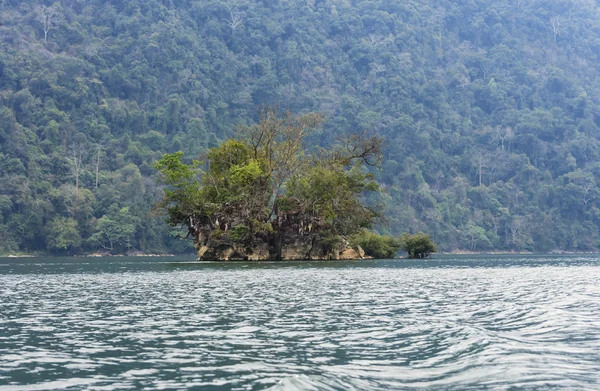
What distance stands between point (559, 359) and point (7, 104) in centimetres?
15056

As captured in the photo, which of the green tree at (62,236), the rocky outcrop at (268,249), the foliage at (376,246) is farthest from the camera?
the green tree at (62,236)

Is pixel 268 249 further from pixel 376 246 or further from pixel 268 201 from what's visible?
pixel 376 246

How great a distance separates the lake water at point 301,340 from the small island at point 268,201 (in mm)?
40606

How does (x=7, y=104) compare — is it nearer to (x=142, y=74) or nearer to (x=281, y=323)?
(x=142, y=74)

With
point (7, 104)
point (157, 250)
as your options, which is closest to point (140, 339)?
point (157, 250)

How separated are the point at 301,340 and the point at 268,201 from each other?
56.0m

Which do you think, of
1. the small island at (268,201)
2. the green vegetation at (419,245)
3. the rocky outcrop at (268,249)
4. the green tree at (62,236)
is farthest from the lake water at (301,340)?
the green tree at (62,236)

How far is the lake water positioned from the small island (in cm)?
4061

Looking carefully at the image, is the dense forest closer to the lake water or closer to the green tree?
the green tree

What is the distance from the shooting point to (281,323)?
19156 millimetres

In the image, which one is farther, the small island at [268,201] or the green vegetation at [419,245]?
the green vegetation at [419,245]

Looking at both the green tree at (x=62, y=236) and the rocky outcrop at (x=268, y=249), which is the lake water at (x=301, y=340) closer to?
the rocky outcrop at (x=268, y=249)

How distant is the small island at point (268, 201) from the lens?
69188mm

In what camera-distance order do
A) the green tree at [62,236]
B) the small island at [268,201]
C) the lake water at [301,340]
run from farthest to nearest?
the green tree at [62,236], the small island at [268,201], the lake water at [301,340]
